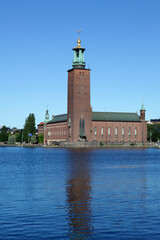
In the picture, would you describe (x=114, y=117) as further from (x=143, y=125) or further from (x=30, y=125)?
(x=30, y=125)

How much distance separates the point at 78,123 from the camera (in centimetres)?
14675

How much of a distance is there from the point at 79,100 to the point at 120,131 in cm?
2619

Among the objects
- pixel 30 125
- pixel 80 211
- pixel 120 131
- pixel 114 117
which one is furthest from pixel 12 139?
pixel 80 211

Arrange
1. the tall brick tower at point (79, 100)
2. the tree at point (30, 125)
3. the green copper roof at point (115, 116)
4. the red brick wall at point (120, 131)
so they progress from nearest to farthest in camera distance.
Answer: the tall brick tower at point (79, 100) → the red brick wall at point (120, 131) → the green copper roof at point (115, 116) → the tree at point (30, 125)

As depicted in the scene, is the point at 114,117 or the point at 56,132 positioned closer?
the point at 114,117

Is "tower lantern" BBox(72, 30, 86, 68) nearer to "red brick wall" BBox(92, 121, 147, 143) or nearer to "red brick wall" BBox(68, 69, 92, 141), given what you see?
"red brick wall" BBox(68, 69, 92, 141)

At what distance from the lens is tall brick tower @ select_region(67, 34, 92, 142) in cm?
14625

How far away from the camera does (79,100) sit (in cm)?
14662

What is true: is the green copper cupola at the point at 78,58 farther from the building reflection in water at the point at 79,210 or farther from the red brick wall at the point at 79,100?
the building reflection in water at the point at 79,210

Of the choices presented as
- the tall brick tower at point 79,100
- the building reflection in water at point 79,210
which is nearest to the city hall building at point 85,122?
the tall brick tower at point 79,100

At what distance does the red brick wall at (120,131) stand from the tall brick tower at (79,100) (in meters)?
10.3

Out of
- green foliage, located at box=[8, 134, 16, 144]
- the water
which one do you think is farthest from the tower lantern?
the water

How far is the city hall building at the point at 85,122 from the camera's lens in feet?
481

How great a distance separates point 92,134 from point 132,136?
18645 mm
